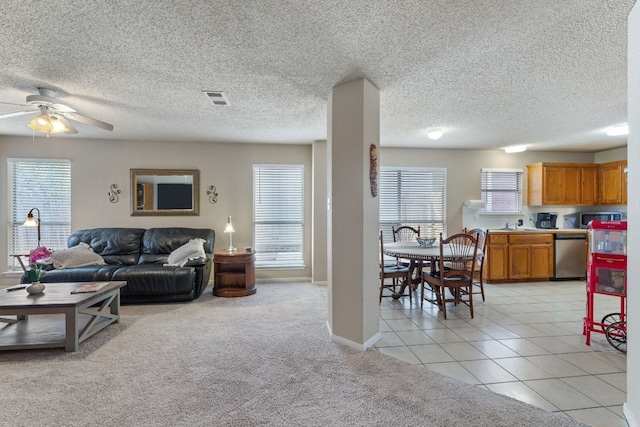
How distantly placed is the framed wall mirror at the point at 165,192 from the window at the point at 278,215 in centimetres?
102

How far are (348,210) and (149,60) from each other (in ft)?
6.65

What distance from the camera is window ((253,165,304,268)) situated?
5.66 m

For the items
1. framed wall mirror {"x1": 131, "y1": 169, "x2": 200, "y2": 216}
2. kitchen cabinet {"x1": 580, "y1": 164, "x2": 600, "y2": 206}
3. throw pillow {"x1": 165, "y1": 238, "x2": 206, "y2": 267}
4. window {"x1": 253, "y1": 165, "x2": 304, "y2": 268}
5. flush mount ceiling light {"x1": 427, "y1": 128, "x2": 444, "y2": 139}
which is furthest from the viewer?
kitchen cabinet {"x1": 580, "y1": 164, "x2": 600, "y2": 206}

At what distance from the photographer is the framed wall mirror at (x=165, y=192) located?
5.30m

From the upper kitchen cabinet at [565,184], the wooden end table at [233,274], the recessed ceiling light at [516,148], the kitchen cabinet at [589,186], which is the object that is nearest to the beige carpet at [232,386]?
the wooden end table at [233,274]

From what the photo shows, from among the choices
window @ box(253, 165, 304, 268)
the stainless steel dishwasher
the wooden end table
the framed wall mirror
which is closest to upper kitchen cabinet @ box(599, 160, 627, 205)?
the stainless steel dishwasher

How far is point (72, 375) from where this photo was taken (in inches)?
96.6

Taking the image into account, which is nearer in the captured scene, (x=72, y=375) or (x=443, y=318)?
(x=72, y=375)

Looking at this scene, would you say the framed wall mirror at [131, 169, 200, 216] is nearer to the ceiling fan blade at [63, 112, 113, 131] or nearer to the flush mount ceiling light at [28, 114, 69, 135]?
the ceiling fan blade at [63, 112, 113, 131]

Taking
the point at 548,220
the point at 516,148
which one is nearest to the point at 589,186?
the point at 548,220

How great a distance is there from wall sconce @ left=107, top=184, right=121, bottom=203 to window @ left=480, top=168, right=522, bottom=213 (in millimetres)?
6463

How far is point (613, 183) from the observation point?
568 centimetres

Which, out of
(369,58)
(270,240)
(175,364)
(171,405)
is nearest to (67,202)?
(270,240)

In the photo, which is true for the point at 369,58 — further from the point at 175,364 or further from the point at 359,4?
the point at 175,364
